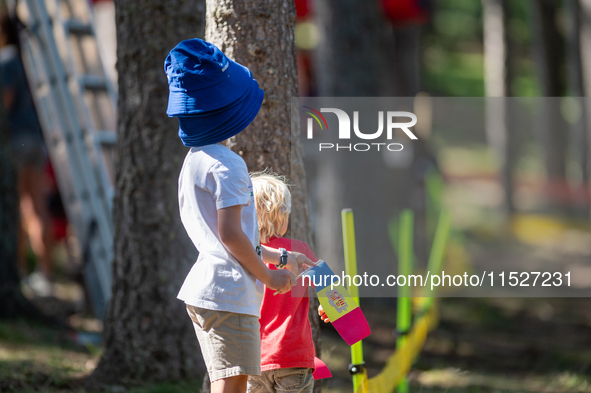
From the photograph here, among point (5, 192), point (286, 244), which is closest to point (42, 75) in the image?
point (5, 192)

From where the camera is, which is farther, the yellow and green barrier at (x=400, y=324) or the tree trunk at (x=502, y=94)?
the tree trunk at (x=502, y=94)

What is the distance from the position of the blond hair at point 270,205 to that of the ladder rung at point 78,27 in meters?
3.75

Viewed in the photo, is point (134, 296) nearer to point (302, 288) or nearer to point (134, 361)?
point (134, 361)

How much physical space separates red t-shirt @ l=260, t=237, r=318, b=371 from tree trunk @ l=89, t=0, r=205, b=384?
1.29 metres

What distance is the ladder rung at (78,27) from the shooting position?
17.4 feet

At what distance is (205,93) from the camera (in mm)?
1996

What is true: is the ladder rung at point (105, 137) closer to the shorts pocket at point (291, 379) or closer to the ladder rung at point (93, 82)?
the ladder rung at point (93, 82)

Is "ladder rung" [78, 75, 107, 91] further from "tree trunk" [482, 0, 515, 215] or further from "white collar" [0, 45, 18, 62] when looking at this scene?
"tree trunk" [482, 0, 515, 215]

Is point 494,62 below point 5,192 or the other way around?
the other way around

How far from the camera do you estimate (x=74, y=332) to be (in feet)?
16.3

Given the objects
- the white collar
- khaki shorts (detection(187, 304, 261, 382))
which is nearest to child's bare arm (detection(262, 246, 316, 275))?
khaki shorts (detection(187, 304, 261, 382))

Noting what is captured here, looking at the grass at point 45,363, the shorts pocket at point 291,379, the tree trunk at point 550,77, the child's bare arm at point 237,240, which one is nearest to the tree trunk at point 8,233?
the grass at point 45,363

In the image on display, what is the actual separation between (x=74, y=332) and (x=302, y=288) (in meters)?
3.35

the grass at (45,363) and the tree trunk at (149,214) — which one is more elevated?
the tree trunk at (149,214)
